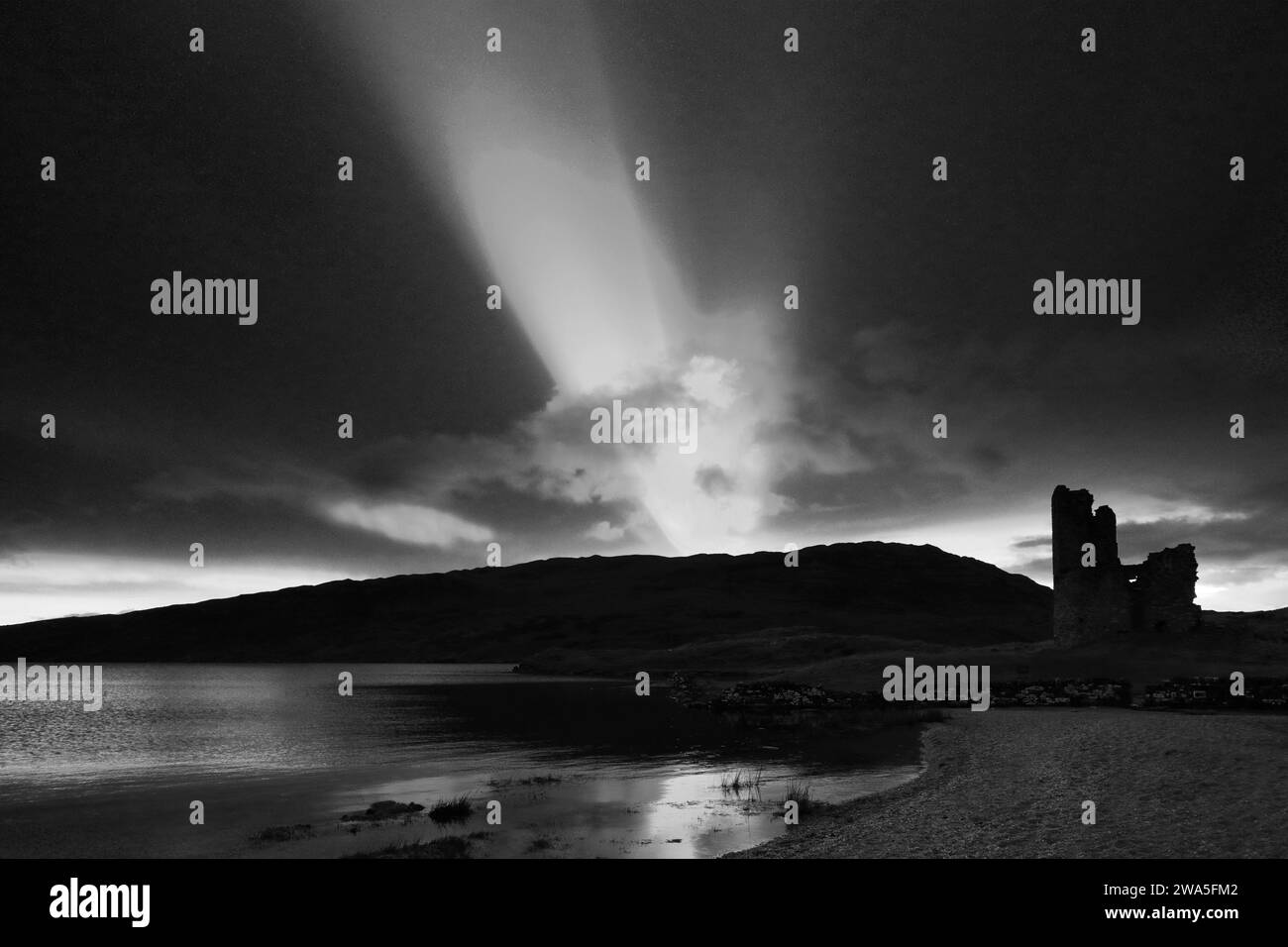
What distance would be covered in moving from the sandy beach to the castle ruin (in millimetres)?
29599

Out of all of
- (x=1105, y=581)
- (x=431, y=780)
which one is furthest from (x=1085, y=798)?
(x=1105, y=581)

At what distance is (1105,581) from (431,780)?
52967 millimetres

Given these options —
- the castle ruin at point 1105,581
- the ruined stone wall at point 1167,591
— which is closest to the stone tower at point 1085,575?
the castle ruin at point 1105,581

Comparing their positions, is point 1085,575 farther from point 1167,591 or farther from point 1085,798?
point 1085,798

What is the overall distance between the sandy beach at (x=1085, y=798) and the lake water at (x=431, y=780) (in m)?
2.17

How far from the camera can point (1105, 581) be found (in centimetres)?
6203

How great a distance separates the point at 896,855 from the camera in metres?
16.2

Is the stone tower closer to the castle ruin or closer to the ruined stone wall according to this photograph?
the castle ruin

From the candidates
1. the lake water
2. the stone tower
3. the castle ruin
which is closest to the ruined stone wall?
the castle ruin

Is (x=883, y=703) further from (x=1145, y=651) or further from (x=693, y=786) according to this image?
(x=693, y=786)

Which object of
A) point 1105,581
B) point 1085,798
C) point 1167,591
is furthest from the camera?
point 1105,581

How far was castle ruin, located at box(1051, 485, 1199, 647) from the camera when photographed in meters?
59.9

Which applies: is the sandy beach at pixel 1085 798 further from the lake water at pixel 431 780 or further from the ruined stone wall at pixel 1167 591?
the ruined stone wall at pixel 1167 591

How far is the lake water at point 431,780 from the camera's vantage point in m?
21.2
